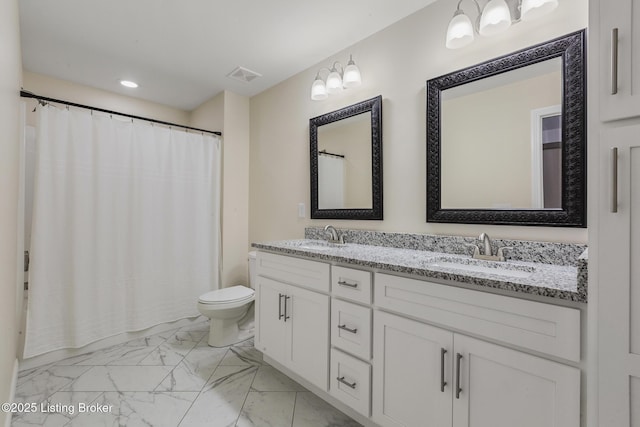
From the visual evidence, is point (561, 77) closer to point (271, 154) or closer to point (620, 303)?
point (620, 303)

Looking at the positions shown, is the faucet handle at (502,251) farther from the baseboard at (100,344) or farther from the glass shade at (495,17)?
the baseboard at (100,344)

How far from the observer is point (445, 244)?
1.55 m

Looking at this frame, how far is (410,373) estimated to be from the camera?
1145 mm

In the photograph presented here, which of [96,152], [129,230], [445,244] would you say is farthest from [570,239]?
[96,152]

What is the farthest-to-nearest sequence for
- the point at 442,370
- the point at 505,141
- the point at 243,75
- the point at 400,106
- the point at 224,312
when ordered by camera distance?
the point at 243,75
the point at 224,312
the point at 400,106
the point at 505,141
the point at 442,370

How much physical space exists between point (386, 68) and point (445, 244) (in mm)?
1188

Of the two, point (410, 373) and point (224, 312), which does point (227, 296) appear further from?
point (410, 373)

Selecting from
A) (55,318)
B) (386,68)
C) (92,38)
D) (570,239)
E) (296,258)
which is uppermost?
(92,38)

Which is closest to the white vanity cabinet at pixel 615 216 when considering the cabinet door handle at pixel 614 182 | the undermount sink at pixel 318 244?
the cabinet door handle at pixel 614 182

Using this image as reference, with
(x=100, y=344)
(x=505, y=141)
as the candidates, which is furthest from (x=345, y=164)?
(x=100, y=344)

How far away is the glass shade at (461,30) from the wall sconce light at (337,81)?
644 millimetres

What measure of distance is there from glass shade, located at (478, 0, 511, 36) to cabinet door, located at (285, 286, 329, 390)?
1.53 meters

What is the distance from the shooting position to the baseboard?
1.97 metres

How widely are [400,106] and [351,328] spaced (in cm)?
135
